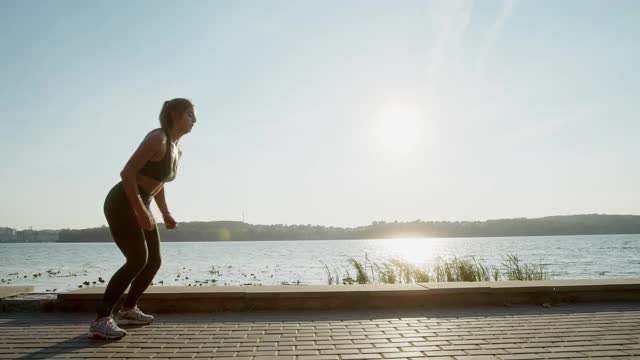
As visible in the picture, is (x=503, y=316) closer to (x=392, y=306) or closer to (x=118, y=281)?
(x=392, y=306)

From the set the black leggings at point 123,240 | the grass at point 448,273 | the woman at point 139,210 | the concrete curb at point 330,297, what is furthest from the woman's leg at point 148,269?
the grass at point 448,273

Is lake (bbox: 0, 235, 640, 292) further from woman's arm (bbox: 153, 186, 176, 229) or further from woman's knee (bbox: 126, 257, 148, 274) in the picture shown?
woman's knee (bbox: 126, 257, 148, 274)

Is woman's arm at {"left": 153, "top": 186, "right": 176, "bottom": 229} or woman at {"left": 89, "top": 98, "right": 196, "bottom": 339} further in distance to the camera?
woman's arm at {"left": 153, "top": 186, "right": 176, "bottom": 229}

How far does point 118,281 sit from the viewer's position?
13.4 ft

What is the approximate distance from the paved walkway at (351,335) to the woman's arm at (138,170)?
1.00m

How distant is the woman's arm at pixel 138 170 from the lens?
3.93m

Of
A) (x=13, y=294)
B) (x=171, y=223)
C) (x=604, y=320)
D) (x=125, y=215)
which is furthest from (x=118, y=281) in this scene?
(x=604, y=320)

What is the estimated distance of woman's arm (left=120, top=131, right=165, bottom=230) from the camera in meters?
3.93

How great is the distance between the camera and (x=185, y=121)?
439 centimetres

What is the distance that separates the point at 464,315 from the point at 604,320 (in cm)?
127

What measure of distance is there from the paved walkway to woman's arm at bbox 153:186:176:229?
3.12 feet

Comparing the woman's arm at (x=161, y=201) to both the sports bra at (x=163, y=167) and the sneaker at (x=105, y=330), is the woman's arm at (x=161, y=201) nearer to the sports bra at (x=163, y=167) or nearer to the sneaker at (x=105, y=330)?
the sports bra at (x=163, y=167)

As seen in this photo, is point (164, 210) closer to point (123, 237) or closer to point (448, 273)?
point (123, 237)

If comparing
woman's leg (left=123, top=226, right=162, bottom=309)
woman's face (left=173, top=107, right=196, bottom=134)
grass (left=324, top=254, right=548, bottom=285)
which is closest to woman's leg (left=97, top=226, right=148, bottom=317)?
woman's leg (left=123, top=226, right=162, bottom=309)
